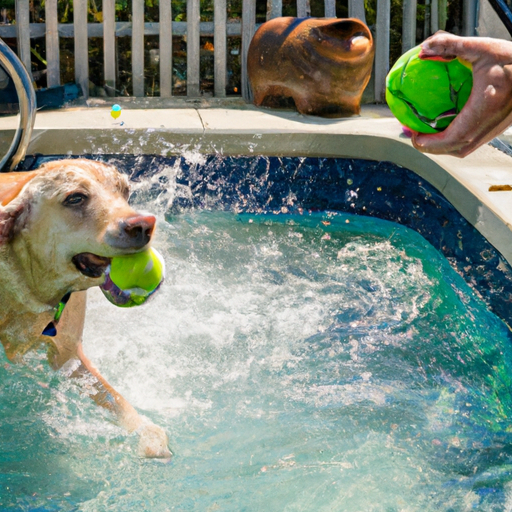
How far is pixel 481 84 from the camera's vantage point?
2.36 metres

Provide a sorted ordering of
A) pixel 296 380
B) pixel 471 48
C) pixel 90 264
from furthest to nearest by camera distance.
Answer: pixel 296 380 → pixel 90 264 → pixel 471 48

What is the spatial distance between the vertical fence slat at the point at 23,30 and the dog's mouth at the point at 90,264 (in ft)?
17.7

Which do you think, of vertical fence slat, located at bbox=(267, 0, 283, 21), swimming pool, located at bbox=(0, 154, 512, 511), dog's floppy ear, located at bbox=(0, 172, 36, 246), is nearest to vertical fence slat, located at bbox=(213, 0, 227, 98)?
vertical fence slat, located at bbox=(267, 0, 283, 21)

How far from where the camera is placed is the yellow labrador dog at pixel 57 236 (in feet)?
7.95

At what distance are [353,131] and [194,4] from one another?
2954mm

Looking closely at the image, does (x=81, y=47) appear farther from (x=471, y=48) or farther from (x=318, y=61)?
(x=471, y=48)

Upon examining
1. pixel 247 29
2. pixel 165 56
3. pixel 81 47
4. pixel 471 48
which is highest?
pixel 471 48

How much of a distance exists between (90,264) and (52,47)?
18.3ft

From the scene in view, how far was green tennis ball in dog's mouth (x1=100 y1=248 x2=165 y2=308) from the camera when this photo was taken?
2.43m

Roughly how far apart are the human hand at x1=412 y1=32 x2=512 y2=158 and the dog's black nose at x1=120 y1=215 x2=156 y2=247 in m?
1.07

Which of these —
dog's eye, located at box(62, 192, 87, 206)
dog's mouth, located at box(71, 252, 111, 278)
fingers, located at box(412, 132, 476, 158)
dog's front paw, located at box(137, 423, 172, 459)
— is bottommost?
dog's front paw, located at box(137, 423, 172, 459)

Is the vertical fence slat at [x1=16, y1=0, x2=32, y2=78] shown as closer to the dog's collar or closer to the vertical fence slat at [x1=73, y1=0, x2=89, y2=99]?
the vertical fence slat at [x1=73, y1=0, x2=89, y2=99]

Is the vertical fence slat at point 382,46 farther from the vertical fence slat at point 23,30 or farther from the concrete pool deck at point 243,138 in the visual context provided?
the vertical fence slat at point 23,30

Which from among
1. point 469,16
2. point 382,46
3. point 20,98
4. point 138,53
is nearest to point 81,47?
point 138,53
